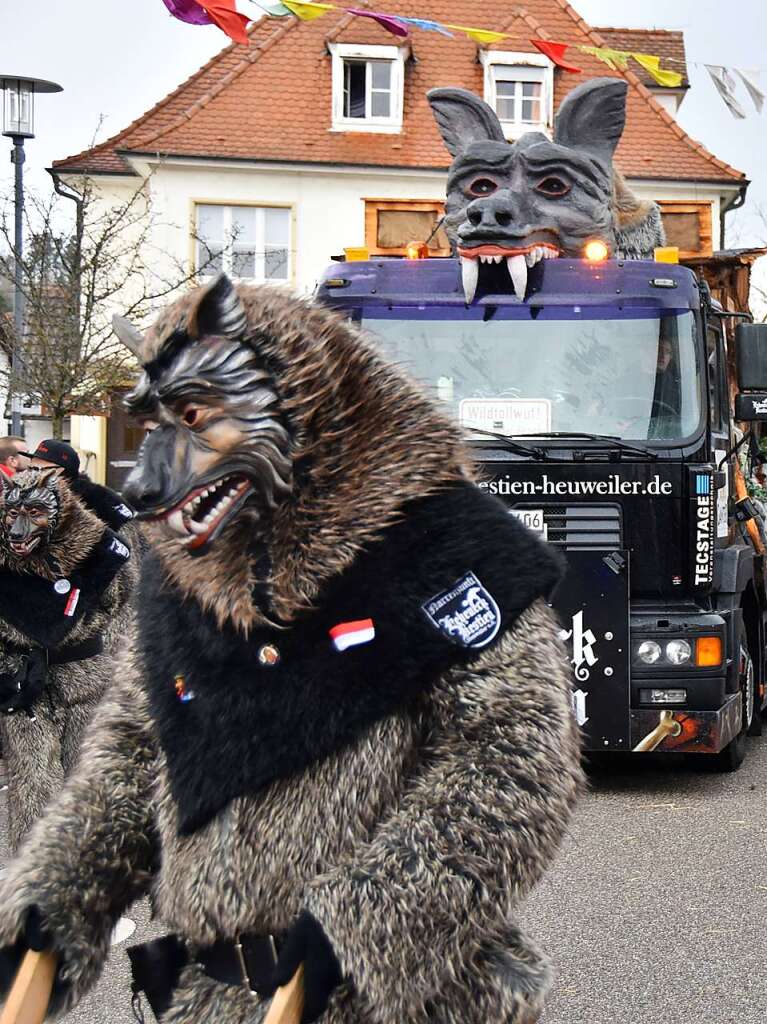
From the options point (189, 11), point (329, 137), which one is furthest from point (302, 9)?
point (329, 137)

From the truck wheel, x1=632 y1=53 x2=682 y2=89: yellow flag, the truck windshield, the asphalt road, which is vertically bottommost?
the asphalt road

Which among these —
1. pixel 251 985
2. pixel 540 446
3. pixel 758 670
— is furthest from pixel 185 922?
pixel 758 670

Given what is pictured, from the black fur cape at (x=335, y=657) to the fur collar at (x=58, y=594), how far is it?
422 cm

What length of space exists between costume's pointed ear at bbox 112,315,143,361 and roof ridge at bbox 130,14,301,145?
1051 inches

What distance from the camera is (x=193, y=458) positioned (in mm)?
2354

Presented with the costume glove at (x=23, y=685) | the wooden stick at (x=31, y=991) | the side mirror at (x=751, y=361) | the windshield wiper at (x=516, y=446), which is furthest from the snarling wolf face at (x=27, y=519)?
the wooden stick at (x=31, y=991)

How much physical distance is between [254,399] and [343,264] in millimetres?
5767

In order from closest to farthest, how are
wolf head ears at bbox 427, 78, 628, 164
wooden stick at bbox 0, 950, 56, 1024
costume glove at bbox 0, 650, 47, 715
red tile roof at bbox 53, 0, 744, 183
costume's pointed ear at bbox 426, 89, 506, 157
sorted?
wooden stick at bbox 0, 950, 56, 1024 → costume glove at bbox 0, 650, 47, 715 → wolf head ears at bbox 427, 78, 628, 164 → costume's pointed ear at bbox 426, 89, 506, 157 → red tile roof at bbox 53, 0, 744, 183

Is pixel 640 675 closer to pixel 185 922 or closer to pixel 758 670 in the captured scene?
pixel 758 670

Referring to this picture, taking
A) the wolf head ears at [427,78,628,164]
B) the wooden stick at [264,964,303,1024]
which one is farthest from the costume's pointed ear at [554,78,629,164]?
the wooden stick at [264,964,303,1024]

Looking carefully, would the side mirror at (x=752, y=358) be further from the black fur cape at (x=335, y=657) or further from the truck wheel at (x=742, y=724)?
the black fur cape at (x=335, y=657)

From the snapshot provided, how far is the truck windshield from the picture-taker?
761 centimetres

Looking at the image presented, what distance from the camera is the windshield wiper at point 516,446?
7617 millimetres

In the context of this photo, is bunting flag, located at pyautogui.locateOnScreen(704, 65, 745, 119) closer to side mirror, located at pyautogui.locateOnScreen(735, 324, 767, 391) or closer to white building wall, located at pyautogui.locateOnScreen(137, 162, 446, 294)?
side mirror, located at pyautogui.locateOnScreen(735, 324, 767, 391)
